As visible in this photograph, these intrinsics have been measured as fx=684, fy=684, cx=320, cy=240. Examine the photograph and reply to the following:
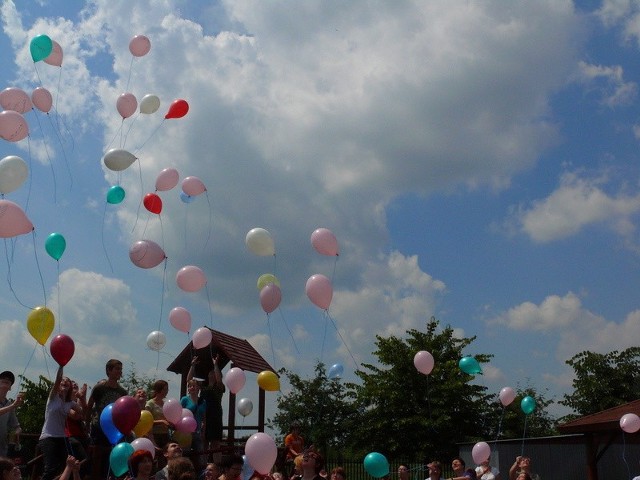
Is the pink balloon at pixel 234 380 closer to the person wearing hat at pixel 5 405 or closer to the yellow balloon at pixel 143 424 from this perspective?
the yellow balloon at pixel 143 424

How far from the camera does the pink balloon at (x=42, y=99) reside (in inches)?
426

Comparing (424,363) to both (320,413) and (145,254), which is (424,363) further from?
(320,413)

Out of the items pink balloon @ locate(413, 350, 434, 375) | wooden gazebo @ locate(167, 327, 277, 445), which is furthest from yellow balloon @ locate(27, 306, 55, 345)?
pink balloon @ locate(413, 350, 434, 375)

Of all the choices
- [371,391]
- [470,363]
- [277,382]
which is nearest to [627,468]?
[371,391]

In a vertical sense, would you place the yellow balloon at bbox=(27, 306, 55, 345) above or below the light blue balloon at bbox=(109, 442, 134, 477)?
above

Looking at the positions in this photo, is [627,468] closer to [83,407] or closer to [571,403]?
[571,403]

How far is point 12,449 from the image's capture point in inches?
395

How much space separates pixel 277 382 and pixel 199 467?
2.77m

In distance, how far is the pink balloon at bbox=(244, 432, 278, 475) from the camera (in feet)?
25.2

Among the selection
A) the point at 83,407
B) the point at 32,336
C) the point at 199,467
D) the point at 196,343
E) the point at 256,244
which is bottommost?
the point at 199,467

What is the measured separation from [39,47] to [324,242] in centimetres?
568

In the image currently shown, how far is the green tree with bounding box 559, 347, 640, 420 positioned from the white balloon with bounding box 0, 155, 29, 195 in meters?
26.1

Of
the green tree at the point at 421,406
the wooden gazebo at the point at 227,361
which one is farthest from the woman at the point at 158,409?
the green tree at the point at 421,406

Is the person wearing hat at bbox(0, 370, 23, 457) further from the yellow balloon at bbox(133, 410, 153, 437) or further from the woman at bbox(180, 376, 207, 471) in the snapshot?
the woman at bbox(180, 376, 207, 471)
